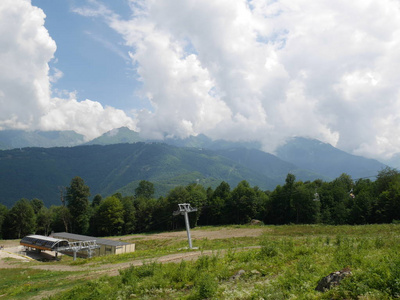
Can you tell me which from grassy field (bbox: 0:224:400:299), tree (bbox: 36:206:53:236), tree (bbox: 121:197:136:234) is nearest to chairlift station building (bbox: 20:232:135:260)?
grassy field (bbox: 0:224:400:299)

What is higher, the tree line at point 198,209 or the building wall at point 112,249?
the tree line at point 198,209

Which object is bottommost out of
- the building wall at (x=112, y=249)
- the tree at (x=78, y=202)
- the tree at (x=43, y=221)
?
the building wall at (x=112, y=249)

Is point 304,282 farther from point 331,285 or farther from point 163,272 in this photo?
point 163,272

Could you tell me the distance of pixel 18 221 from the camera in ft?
263

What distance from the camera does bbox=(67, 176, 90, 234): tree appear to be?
77.6 meters

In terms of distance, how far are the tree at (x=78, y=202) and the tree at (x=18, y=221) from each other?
14.8 metres

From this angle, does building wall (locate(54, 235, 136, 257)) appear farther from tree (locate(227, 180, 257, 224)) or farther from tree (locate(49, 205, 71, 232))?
tree (locate(227, 180, 257, 224))

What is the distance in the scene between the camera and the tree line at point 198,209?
6848 centimetres

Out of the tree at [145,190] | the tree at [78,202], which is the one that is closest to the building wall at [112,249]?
the tree at [78,202]

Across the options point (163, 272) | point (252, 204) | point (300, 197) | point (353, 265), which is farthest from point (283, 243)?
point (252, 204)

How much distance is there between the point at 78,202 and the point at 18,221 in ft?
71.4

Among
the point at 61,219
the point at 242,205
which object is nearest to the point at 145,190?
the point at 61,219

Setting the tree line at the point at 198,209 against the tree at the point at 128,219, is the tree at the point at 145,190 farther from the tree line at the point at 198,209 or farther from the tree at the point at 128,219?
the tree at the point at 128,219

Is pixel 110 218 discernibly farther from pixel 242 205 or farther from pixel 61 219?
pixel 242 205
